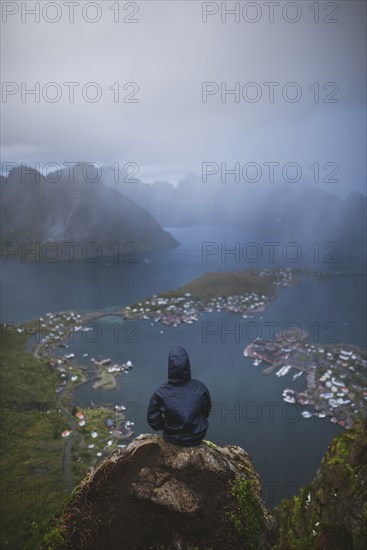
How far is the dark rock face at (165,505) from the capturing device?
4238mm

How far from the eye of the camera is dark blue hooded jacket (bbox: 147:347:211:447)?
200 inches

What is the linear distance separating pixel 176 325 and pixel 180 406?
60532mm

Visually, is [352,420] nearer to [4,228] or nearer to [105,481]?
[105,481]

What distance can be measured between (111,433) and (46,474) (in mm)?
6992

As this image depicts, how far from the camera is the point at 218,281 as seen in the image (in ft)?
289

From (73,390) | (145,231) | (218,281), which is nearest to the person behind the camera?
(73,390)

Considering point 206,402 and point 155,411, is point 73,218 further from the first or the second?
point 206,402

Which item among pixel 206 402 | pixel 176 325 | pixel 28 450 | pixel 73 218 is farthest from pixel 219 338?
pixel 73 218

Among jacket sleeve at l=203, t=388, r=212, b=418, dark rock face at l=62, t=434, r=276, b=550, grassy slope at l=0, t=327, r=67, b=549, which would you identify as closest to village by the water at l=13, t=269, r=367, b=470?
grassy slope at l=0, t=327, r=67, b=549

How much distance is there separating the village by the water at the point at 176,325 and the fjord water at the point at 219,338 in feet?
4.14

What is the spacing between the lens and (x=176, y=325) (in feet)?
213

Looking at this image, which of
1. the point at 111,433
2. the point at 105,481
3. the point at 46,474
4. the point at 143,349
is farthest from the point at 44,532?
the point at 143,349

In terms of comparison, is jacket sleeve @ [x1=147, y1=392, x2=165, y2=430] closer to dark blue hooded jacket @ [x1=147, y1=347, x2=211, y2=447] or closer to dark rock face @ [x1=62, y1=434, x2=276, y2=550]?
dark blue hooded jacket @ [x1=147, y1=347, x2=211, y2=447]

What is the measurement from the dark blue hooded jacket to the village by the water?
87.5 feet
